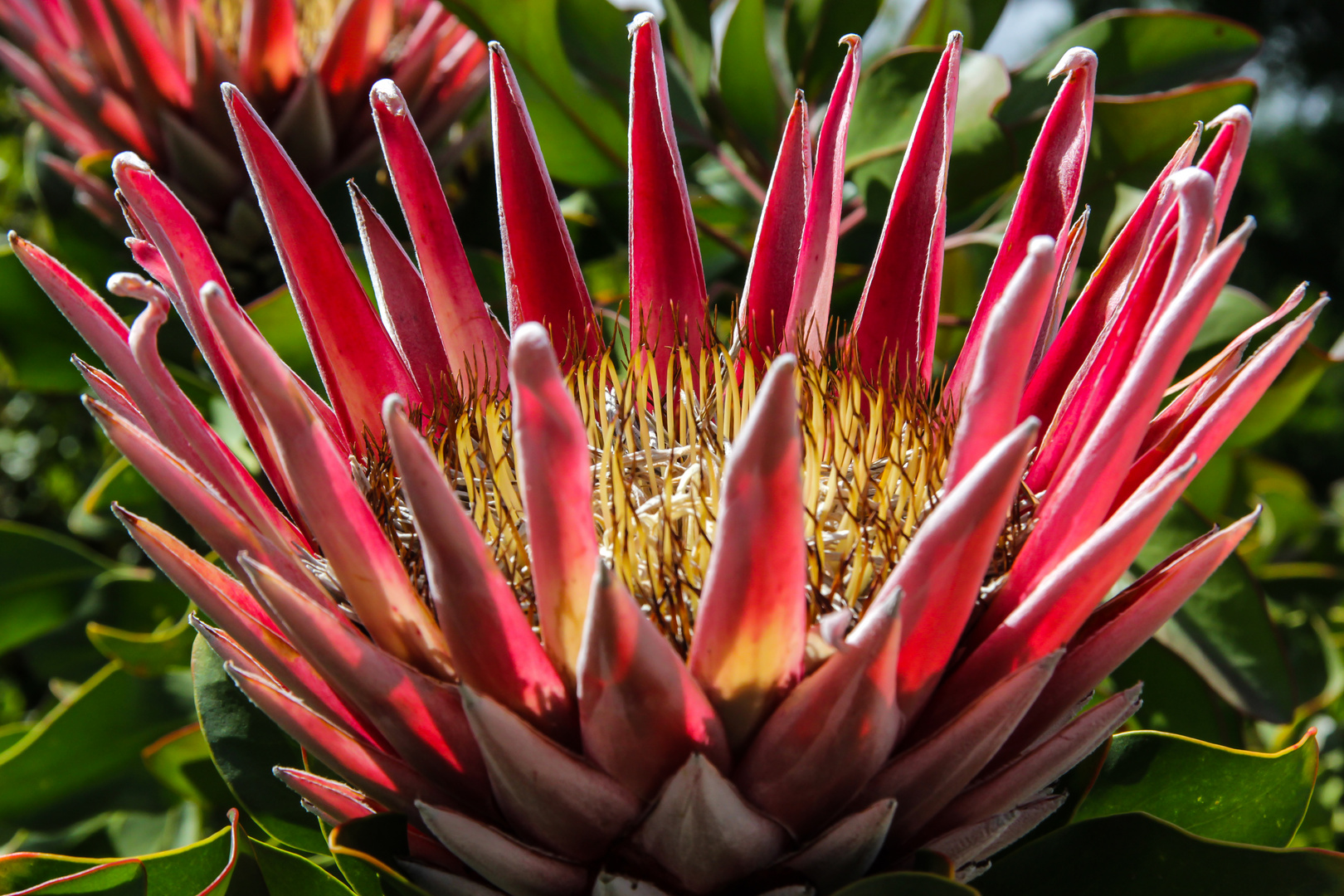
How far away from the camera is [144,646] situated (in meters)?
1.29

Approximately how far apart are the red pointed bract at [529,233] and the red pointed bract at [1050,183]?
14.0 inches

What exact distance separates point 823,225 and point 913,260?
9 centimetres

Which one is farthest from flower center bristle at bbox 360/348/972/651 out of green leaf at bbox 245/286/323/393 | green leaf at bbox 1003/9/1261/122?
green leaf at bbox 1003/9/1261/122

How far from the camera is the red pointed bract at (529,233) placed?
0.92 m

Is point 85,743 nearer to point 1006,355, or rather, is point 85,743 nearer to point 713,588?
point 713,588

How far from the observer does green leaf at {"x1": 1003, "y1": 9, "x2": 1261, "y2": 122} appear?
1.28m

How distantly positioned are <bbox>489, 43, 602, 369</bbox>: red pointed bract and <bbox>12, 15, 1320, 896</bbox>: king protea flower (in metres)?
0.20

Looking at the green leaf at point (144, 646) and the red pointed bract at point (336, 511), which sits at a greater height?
the red pointed bract at point (336, 511)

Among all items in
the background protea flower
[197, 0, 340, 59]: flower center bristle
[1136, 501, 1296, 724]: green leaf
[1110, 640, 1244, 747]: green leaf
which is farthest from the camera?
[197, 0, 340, 59]: flower center bristle

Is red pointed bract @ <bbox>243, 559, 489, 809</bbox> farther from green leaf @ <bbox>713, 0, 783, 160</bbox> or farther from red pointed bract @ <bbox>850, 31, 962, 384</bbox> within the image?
green leaf @ <bbox>713, 0, 783, 160</bbox>

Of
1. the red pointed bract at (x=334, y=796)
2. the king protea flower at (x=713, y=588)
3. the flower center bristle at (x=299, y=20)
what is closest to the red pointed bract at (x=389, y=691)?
the king protea flower at (x=713, y=588)

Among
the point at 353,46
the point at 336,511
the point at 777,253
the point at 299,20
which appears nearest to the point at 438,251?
the point at 777,253

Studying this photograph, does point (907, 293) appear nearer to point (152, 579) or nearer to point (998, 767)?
point (998, 767)

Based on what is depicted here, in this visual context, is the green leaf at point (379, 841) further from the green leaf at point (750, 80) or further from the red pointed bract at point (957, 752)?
the green leaf at point (750, 80)
